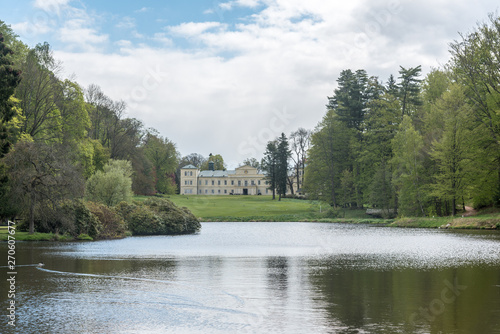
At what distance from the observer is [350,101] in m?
70.7

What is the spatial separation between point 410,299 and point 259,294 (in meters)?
3.52

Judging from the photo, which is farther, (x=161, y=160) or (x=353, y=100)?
(x=161, y=160)

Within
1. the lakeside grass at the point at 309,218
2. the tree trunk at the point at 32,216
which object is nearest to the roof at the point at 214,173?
the lakeside grass at the point at 309,218

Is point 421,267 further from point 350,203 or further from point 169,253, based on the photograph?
point 350,203

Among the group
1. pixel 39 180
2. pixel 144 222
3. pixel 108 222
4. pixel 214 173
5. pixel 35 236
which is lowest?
pixel 35 236

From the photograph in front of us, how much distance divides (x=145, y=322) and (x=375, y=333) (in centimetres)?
421

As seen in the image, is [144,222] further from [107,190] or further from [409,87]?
[409,87]

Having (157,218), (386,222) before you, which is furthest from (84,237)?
(386,222)

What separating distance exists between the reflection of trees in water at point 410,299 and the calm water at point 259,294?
0.02 meters

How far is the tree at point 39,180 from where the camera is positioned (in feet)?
92.5

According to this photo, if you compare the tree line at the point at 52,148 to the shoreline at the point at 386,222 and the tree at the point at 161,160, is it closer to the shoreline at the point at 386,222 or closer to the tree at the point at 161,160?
the shoreline at the point at 386,222

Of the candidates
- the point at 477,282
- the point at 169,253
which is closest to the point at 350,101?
the point at 169,253

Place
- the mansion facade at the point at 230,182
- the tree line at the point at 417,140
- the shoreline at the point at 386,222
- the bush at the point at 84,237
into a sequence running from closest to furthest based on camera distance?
1. the shoreline at the point at 386,222
2. the bush at the point at 84,237
3. the tree line at the point at 417,140
4. the mansion facade at the point at 230,182

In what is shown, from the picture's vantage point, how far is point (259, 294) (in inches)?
479
